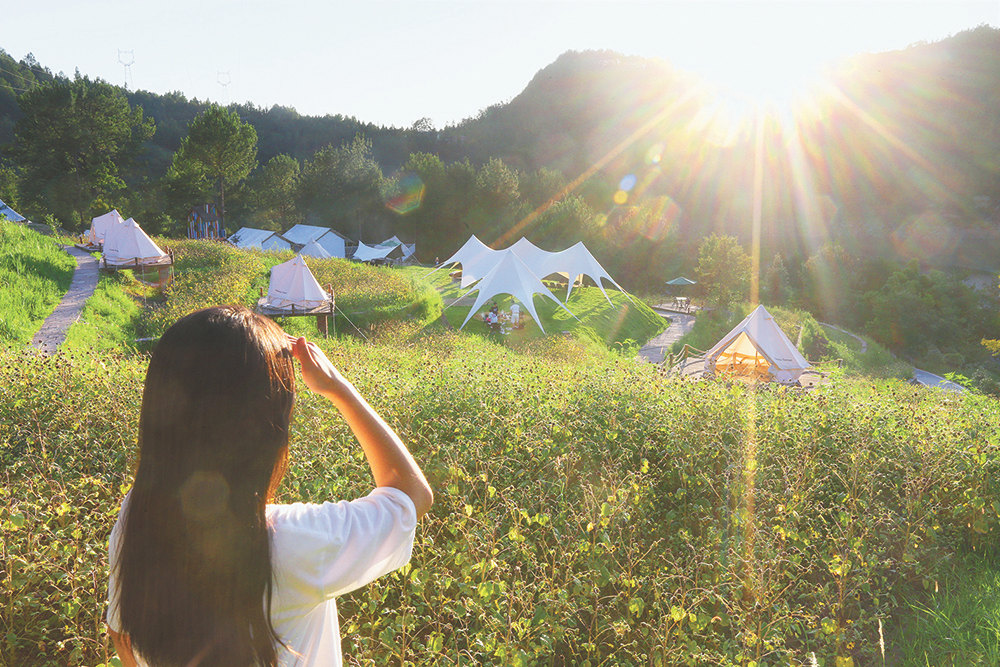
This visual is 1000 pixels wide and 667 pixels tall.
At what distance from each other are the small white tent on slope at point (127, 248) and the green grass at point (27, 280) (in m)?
1.14

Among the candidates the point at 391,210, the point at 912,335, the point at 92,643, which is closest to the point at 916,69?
the point at 912,335

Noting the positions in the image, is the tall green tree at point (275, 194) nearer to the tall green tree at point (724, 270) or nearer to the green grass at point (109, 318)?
the green grass at point (109, 318)

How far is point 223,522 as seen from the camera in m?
1.03

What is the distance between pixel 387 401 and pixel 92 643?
2600 mm

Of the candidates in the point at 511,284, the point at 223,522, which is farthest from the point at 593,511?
the point at 511,284

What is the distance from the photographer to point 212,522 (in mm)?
1028

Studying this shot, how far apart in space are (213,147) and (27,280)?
23.9 m

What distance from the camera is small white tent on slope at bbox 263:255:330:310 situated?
15352 millimetres

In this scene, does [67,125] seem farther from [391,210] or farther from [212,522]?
[212,522]

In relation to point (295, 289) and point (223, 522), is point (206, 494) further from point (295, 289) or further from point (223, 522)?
point (295, 289)

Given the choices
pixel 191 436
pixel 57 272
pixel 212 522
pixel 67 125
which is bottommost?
pixel 57 272

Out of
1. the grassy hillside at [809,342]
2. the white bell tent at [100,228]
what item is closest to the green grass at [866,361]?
the grassy hillside at [809,342]

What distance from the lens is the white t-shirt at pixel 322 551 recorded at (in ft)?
3.42

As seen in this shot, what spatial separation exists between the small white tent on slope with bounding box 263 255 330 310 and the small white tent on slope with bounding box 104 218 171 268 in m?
4.45
